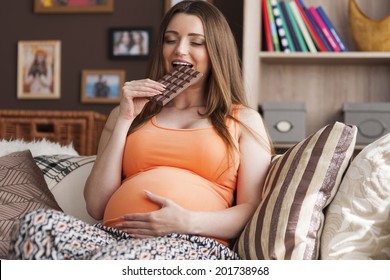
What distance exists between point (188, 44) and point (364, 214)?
71 cm

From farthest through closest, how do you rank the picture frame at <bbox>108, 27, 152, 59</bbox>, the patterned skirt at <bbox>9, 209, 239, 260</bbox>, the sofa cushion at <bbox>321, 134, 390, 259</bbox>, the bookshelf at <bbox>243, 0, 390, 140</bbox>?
the picture frame at <bbox>108, 27, 152, 59</bbox>
the bookshelf at <bbox>243, 0, 390, 140</bbox>
the sofa cushion at <bbox>321, 134, 390, 259</bbox>
the patterned skirt at <bbox>9, 209, 239, 260</bbox>

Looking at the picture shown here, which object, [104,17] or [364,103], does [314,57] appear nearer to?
[364,103]

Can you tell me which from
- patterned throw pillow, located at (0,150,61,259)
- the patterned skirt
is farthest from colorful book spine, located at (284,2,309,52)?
the patterned skirt

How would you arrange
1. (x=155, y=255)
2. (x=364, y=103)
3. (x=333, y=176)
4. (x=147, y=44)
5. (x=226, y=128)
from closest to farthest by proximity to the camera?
(x=155, y=255), (x=333, y=176), (x=226, y=128), (x=364, y=103), (x=147, y=44)

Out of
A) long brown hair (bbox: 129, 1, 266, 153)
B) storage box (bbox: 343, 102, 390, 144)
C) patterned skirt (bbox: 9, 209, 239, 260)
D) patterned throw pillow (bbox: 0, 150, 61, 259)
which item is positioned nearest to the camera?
patterned skirt (bbox: 9, 209, 239, 260)

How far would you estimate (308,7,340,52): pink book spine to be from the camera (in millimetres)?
3293

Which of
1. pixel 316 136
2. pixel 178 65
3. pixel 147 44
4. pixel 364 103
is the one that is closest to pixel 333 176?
pixel 316 136

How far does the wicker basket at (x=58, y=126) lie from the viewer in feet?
11.0

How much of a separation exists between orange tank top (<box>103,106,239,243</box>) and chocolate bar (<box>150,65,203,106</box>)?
0.29 ft

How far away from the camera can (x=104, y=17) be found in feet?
13.2

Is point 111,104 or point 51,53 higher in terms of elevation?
point 51,53

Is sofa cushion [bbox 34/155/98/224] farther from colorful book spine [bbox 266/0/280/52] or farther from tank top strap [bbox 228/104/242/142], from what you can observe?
colorful book spine [bbox 266/0/280/52]

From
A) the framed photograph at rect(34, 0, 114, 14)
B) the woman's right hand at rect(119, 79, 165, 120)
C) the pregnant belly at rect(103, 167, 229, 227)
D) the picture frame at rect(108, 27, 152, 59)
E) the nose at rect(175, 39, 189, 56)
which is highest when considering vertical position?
the framed photograph at rect(34, 0, 114, 14)

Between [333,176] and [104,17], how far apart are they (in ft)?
8.87
